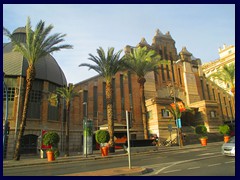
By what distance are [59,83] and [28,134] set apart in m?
9.23

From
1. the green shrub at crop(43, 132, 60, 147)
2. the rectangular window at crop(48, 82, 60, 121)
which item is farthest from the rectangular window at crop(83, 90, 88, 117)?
the green shrub at crop(43, 132, 60, 147)

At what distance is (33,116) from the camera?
28.4m

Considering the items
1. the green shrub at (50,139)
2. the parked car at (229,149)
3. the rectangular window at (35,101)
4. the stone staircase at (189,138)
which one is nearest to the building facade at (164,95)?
the stone staircase at (189,138)

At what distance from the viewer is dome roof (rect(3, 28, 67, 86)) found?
28.5 metres

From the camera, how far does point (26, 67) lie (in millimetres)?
29250

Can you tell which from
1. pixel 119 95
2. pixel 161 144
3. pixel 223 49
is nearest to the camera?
pixel 161 144

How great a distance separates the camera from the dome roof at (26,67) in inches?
1121

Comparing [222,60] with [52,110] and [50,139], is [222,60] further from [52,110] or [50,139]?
[50,139]

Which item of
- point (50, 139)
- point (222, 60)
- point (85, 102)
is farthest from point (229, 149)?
point (222, 60)

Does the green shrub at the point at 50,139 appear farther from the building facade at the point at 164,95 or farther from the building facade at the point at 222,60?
the building facade at the point at 222,60

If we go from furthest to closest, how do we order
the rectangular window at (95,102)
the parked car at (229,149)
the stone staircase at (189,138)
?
the rectangular window at (95,102) → the stone staircase at (189,138) → the parked car at (229,149)
